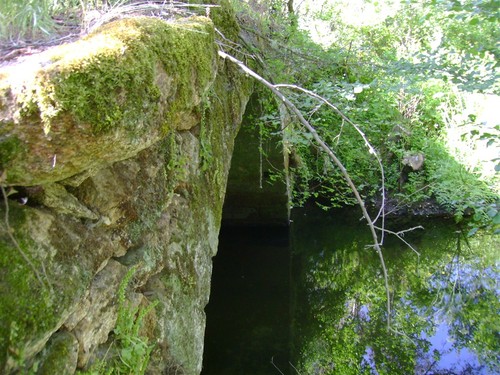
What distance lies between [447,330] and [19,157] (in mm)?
5430

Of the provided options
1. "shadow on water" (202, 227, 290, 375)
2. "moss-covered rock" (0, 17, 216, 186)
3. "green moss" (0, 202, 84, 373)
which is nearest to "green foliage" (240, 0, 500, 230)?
"shadow on water" (202, 227, 290, 375)

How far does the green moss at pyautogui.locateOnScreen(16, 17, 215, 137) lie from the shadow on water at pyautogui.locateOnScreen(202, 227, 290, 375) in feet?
11.2

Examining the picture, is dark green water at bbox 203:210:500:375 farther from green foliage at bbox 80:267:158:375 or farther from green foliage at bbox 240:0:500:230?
green foliage at bbox 80:267:158:375

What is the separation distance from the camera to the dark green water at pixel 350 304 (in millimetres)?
4801

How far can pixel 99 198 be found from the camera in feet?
6.16

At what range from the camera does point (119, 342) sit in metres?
2.05

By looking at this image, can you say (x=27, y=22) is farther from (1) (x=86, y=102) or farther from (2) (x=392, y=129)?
(2) (x=392, y=129)

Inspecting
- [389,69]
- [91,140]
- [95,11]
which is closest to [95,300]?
[91,140]

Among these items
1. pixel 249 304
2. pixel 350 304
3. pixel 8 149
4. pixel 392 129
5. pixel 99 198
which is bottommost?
pixel 350 304

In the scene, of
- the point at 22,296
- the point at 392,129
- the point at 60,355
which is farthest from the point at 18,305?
the point at 392,129

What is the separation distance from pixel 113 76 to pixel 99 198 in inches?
23.6

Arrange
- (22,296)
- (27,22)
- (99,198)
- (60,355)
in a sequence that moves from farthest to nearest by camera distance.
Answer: (27,22), (99,198), (60,355), (22,296)

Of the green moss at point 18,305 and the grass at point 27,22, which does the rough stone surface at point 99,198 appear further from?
the grass at point 27,22

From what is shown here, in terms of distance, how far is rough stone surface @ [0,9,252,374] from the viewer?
133cm
